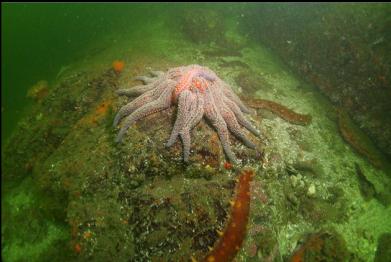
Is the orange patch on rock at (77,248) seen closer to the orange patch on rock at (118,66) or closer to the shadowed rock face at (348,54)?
the orange patch on rock at (118,66)

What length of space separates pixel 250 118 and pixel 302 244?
2.54 meters

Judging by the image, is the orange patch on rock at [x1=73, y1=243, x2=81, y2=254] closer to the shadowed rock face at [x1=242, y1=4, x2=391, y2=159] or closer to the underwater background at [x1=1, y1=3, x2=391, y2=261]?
the underwater background at [x1=1, y1=3, x2=391, y2=261]

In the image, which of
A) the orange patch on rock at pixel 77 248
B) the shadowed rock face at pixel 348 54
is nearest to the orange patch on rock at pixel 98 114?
the orange patch on rock at pixel 77 248

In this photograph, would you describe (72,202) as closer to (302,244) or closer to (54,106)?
(54,106)

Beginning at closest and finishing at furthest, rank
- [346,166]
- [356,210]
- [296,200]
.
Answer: [296,200]
[356,210]
[346,166]

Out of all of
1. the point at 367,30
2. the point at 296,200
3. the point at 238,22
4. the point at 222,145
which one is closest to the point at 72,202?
the point at 222,145

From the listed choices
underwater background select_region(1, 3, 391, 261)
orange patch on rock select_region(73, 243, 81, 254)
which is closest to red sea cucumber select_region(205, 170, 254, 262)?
underwater background select_region(1, 3, 391, 261)

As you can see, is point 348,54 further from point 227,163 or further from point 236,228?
point 236,228

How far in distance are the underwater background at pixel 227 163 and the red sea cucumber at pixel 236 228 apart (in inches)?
1.3

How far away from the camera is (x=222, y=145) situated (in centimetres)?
514

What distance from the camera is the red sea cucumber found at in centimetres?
438

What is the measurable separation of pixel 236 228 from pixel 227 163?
1.09 metres

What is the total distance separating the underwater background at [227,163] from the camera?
4.69 meters

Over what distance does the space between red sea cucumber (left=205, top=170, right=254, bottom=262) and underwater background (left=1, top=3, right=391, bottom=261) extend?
0.03 m
